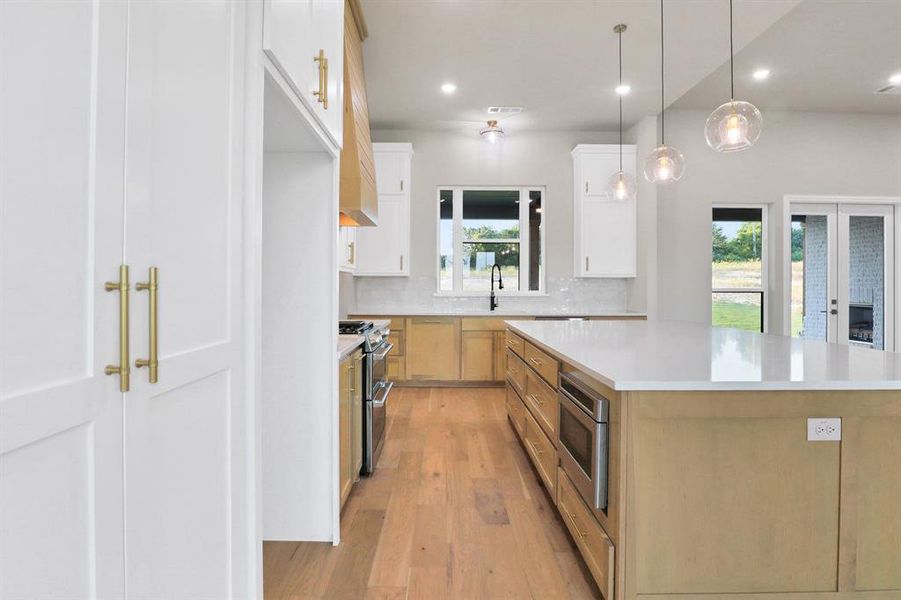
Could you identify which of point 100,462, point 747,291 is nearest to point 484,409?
point 747,291

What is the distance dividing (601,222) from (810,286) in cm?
257

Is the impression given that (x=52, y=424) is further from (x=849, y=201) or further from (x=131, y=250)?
(x=849, y=201)

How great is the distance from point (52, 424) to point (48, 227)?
10.8 inches

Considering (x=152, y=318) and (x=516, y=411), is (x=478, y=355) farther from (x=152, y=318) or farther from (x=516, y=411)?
(x=152, y=318)

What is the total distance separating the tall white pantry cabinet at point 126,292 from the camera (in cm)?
65

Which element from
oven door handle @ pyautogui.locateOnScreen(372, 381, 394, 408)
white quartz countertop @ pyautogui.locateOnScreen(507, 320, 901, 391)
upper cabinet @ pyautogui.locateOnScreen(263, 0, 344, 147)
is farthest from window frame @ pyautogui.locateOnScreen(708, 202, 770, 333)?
upper cabinet @ pyautogui.locateOnScreen(263, 0, 344, 147)

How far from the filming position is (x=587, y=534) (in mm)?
1832

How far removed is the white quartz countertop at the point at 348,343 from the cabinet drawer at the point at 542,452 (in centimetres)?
109

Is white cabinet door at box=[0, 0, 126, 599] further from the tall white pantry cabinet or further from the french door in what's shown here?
the french door

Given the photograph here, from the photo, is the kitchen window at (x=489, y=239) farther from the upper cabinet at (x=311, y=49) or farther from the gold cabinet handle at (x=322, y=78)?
the gold cabinet handle at (x=322, y=78)

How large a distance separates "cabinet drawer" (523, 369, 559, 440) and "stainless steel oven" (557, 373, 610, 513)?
0.47 ft

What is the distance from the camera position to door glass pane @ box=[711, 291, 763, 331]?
5.83 meters

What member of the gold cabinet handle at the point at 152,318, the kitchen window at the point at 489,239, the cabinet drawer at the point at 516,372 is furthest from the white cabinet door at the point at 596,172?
the gold cabinet handle at the point at 152,318

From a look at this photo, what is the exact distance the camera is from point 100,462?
788 mm
